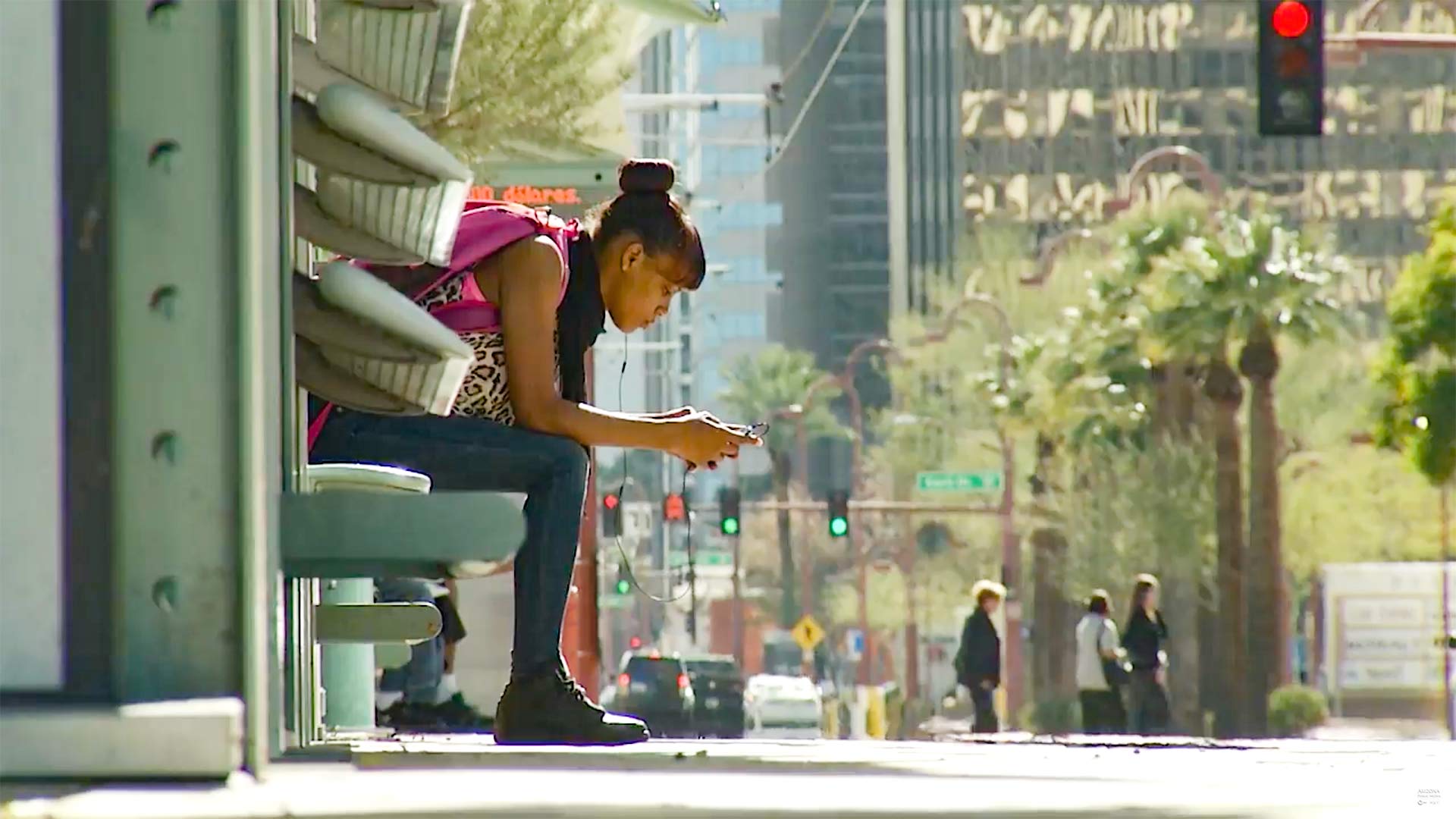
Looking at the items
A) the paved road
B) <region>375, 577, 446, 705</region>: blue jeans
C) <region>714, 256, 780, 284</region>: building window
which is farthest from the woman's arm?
<region>714, 256, 780, 284</region>: building window

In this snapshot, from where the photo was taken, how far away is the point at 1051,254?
5831 cm

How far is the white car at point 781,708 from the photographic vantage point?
65.1 metres

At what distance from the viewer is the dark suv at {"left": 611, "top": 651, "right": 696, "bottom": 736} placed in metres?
49.0

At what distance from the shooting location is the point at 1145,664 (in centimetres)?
2730

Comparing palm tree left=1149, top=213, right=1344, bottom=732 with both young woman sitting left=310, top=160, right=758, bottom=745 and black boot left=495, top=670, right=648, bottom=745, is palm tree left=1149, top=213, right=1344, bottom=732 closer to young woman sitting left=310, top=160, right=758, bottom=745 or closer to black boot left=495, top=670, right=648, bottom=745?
young woman sitting left=310, top=160, right=758, bottom=745

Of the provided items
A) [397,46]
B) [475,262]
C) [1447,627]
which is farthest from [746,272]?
[397,46]

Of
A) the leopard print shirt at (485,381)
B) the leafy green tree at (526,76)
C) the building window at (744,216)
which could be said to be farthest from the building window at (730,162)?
the leopard print shirt at (485,381)

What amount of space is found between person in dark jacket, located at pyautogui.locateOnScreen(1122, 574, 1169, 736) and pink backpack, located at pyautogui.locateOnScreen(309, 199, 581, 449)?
20568 millimetres

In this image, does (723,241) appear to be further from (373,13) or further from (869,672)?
(373,13)

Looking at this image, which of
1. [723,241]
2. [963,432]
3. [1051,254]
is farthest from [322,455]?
[723,241]

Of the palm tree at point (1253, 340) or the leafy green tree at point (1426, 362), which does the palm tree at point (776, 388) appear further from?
the leafy green tree at point (1426, 362)

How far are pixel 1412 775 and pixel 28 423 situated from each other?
1849 millimetres

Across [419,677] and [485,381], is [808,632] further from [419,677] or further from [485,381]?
[485,381]

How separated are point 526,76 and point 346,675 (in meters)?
13.8
